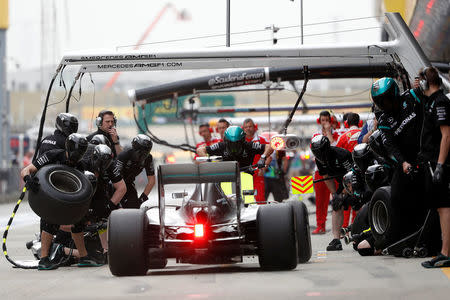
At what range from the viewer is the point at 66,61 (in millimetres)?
15398

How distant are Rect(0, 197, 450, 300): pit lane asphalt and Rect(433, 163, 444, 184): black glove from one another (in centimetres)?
81

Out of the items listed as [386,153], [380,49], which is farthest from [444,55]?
[386,153]

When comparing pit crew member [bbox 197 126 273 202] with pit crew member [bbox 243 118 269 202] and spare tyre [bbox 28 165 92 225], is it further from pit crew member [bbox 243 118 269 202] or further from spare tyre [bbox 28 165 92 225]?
pit crew member [bbox 243 118 269 202]

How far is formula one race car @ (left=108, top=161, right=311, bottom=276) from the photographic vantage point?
32.1 ft

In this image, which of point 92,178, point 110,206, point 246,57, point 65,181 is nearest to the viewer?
point 65,181

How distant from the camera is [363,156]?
1220 cm

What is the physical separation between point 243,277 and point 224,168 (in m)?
1.26

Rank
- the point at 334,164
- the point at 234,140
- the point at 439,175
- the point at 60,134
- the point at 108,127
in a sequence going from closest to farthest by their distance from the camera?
the point at 439,175 < the point at 60,134 < the point at 234,140 < the point at 108,127 < the point at 334,164

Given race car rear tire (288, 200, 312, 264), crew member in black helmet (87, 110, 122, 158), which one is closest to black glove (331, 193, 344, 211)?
race car rear tire (288, 200, 312, 264)

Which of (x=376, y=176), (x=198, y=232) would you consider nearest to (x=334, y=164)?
(x=376, y=176)

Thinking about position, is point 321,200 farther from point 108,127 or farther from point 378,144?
point 378,144

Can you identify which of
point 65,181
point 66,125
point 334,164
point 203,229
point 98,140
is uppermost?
point 66,125

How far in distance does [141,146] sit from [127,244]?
3.31m

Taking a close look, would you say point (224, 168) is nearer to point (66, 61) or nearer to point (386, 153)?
point (386, 153)
